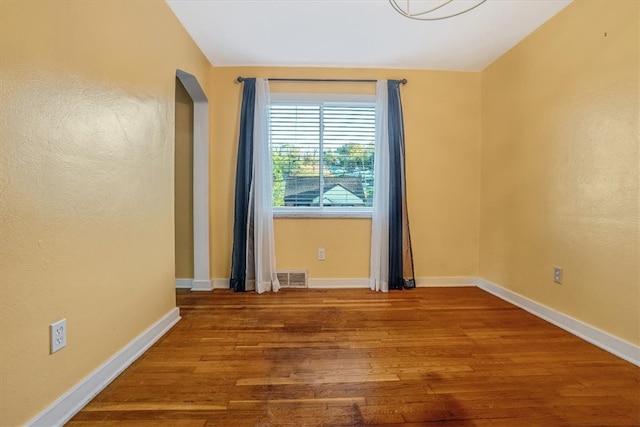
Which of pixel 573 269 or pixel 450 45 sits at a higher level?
pixel 450 45

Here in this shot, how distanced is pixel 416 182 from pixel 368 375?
7.41 feet

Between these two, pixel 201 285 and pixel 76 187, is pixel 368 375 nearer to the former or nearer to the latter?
pixel 76 187

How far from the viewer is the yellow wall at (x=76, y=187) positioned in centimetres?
106

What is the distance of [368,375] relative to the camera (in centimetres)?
160

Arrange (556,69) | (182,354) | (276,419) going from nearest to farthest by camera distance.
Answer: (276,419), (182,354), (556,69)

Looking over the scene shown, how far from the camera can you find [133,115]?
5.80 feet

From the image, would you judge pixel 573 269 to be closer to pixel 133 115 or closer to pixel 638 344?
pixel 638 344

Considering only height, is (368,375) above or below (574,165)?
below

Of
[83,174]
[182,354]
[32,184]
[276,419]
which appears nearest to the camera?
[32,184]

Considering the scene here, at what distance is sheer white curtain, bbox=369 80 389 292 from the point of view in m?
3.16

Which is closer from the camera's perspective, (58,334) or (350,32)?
(58,334)

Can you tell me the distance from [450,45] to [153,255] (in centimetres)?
310

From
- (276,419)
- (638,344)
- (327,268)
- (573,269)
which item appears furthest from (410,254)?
(276,419)

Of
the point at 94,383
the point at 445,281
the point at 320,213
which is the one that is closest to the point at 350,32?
the point at 320,213
